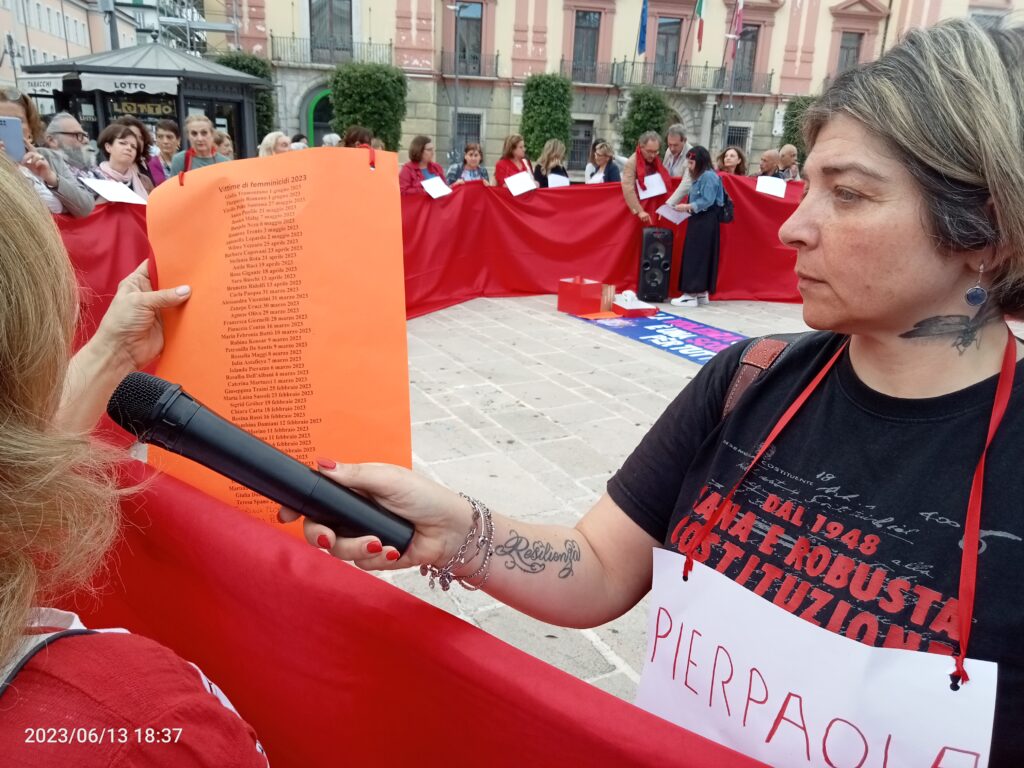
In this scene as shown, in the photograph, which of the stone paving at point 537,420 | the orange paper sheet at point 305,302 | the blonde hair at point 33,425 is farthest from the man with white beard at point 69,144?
the blonde hair at point 33,425

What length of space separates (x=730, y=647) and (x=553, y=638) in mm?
1538

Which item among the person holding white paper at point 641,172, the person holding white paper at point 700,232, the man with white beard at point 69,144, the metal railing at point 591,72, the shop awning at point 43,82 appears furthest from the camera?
the metal railing at point 591,72

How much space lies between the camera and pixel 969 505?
865 millimetres

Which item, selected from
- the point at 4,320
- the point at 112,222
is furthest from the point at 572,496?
the point at 112,222

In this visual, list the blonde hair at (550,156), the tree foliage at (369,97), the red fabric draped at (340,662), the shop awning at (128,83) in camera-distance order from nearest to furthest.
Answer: the red fabric draped at (340,662), the blonde hair at (550,156), the shop awning at (128,83), the tree foliage at (369,97)

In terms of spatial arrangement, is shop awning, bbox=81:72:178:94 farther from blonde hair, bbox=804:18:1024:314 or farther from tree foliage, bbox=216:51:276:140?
blonde hair, bbox=804:18:1024:314

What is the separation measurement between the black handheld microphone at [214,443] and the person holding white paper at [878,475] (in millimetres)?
53

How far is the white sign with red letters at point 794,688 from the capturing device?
80cm

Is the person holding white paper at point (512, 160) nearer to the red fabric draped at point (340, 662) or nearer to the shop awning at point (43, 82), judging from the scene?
the red fabric draped at point (340, 662)

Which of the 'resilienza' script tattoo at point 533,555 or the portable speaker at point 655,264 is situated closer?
the 'resilienza' script tattoo at point 533,555

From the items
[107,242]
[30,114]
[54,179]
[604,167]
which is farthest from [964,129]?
[604,167]

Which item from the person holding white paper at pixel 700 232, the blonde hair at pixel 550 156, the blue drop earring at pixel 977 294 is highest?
the blonde hair at pixel 550 156

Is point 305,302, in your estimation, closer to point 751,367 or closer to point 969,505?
point 751,367

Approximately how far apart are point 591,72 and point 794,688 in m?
32.0
